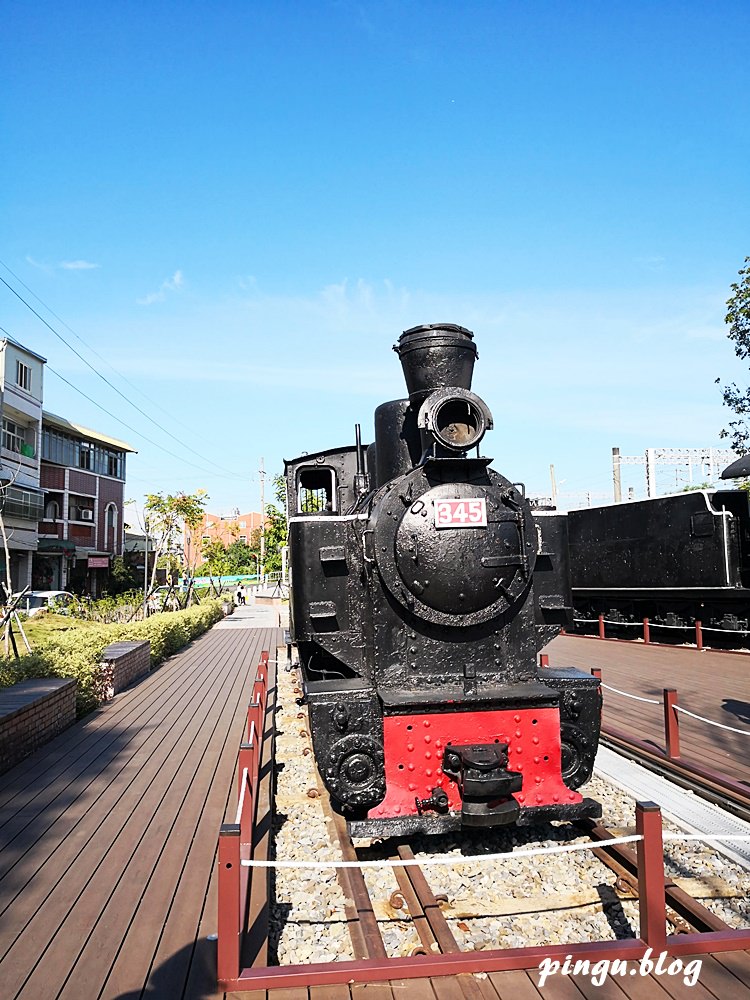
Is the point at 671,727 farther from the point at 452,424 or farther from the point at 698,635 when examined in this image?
the point at 698,635

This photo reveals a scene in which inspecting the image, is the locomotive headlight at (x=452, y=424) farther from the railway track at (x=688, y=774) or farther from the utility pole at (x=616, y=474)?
the utility pole at (x=616, y=474)

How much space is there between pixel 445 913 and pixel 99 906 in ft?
5.84

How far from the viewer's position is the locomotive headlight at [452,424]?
4.61m

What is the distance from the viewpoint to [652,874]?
294cm

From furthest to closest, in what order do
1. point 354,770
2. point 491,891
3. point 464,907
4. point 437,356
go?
point 437,356
point 354,770
point 491,891
point 464,907

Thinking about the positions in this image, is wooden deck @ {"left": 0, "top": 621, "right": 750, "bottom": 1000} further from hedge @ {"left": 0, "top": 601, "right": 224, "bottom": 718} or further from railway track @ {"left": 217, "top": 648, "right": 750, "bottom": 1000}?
hedge @ {"left": 0, "top": 601, "right": 224, "bottom": 718}

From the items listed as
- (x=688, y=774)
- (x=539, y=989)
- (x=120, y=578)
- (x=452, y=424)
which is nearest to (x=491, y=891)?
(x=539, y=989)

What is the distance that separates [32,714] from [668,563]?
12.2 metres

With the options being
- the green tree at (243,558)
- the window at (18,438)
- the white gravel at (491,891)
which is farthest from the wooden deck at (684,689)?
the green tree at (243,558)

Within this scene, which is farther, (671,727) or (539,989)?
(671,727)

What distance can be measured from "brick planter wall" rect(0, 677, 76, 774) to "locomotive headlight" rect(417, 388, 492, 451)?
4305mm

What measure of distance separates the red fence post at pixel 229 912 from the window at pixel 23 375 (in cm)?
3043

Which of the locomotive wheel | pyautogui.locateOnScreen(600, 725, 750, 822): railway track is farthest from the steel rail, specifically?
the locomotive wheel

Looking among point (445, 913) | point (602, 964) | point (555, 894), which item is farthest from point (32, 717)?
point (602, 964)
